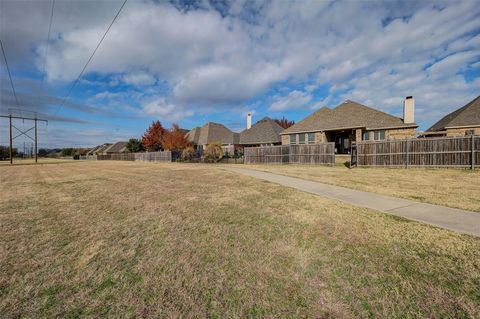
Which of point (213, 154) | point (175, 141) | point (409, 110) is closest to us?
point (409, 110)

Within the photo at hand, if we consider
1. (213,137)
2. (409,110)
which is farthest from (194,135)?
(409,110)

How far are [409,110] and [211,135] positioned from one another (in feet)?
104

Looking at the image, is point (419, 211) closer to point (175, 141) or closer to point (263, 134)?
point (263, 134)

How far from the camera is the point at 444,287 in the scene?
240 cm

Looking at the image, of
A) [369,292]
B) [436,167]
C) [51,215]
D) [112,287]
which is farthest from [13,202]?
[436,167]

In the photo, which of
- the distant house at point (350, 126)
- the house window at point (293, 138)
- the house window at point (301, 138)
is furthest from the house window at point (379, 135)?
the house window at point (293, 138)

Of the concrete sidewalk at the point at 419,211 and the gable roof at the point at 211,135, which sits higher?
the gable roof at the point at 211,135

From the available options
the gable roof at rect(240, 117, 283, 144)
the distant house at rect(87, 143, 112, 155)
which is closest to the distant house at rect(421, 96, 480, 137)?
the gable roof at rect(240, 117, 283, 144)

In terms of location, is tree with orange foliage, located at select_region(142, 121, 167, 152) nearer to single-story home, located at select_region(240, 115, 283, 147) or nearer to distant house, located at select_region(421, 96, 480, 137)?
single-story home, located at select_region(240, 115, 283, 147)

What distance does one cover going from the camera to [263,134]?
3472 cm

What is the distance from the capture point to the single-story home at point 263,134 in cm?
3322

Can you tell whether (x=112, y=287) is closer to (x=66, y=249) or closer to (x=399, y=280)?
(x=66, y=249)

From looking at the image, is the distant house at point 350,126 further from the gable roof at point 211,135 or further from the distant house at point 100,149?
the distant house at point 100,149

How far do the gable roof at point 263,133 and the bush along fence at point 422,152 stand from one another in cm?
1645
